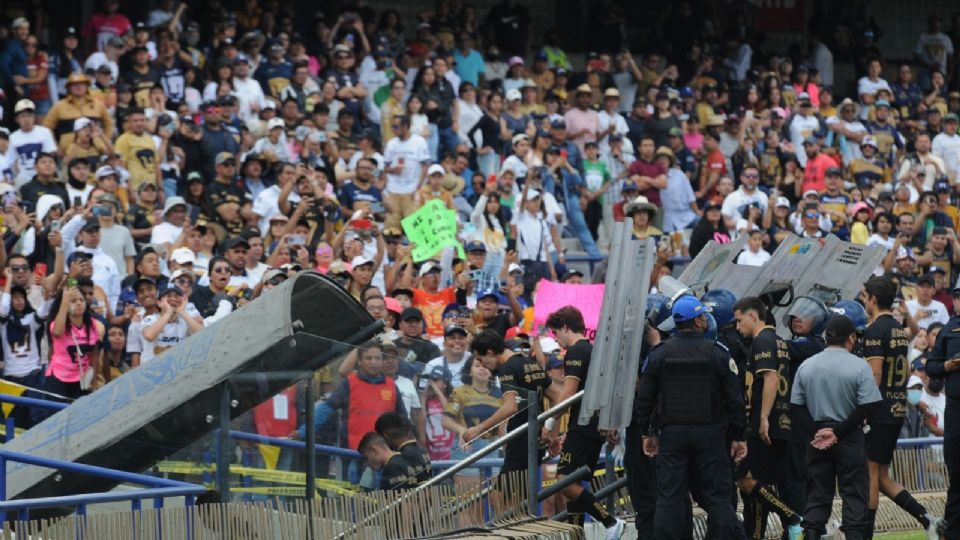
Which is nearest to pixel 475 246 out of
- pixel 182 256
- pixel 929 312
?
pixel 182 256

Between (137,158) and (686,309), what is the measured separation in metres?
8.65

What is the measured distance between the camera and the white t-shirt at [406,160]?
19.3 m

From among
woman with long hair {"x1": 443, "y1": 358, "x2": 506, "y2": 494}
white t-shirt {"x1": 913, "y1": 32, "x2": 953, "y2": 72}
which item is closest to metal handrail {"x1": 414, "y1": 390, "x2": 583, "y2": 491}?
woman with long hair {"x1": 443, "y1": 358, "x2": 506, "y2": 494}

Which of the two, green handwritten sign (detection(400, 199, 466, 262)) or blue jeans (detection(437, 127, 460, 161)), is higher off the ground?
blue jeans (detection(437, 127, 460, 161))

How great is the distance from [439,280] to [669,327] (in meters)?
5.89

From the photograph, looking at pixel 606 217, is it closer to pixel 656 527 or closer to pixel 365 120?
pixel 365 120

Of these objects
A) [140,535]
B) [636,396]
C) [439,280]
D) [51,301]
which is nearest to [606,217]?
[439,280]

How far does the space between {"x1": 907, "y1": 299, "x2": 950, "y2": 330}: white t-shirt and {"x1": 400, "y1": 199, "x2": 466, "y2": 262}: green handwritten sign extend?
518 cm

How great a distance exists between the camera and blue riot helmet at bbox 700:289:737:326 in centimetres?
1163

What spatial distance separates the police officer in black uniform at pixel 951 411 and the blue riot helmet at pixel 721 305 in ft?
4.56

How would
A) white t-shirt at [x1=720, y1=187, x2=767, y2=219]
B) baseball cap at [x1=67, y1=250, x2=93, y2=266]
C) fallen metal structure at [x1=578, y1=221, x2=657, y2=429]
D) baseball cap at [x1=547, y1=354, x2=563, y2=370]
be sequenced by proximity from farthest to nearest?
white t-shirt at [x1=720, y1=187, x2=767, y2=219]
baseball cap at [x1=67, y1=250, x2=93, y2=266]
baseball cap at [x1=547, y1=354, x2=563, y2=370]
fallen metal structure at [x1=578, y1=221, x2=657, y2=429]

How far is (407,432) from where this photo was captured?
33.4 feet

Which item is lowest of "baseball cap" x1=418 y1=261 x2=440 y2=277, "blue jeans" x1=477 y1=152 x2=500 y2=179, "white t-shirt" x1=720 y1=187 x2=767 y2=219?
"baseball cap" x1=418 y1=261 x2=440 y2=277

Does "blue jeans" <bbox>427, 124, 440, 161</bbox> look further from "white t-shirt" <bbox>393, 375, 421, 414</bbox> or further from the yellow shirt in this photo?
"white t-shirt" <bbox>393, 375, 421, 414</bbox>
